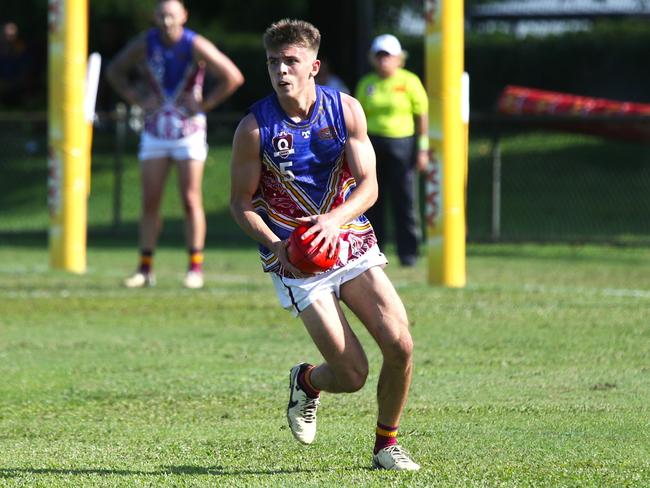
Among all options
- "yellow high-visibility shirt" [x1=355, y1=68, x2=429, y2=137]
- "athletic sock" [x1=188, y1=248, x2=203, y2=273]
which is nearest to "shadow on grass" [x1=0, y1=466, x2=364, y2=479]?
"athletic sock" [x1=188, y1=248, x2=203, y2=273]

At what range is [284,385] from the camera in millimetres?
7539

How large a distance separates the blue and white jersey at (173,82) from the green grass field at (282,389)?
1358mm

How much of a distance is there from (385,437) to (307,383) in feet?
1.62

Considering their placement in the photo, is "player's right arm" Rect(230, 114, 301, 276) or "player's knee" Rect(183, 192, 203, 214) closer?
"player's right arm" Rect(230, 114, 301, 276)

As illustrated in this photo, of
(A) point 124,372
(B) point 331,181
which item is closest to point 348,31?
(A) point 124,372

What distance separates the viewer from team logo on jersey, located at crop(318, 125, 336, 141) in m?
5.73

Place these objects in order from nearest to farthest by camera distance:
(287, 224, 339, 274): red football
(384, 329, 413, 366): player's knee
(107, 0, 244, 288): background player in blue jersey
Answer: (287, 224, 339, 274): red football, (384, 329, 413, 366): player's knee, (107, 0, 244, 288): background player in blue jersey

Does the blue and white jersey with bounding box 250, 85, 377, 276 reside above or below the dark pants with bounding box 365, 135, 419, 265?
above

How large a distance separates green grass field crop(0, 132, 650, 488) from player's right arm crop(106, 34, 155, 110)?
5.34 feet

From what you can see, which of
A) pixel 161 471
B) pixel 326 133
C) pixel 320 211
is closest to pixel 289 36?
pixel 326 133

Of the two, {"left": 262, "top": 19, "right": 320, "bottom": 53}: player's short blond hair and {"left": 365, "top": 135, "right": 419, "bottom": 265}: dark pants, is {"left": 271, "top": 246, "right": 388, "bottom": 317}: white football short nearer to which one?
{"left": 262, "top": 19, "right": 320, "bottom": 53}: player's short blond hair

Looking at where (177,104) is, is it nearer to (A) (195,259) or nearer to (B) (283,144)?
(A) (195,259)

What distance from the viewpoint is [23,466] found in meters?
5.66

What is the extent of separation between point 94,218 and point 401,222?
Answer: 8301 mm
